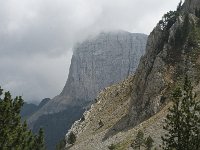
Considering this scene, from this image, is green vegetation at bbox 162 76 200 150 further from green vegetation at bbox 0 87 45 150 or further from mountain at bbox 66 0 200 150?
mountain at bbox 66 0 200 150

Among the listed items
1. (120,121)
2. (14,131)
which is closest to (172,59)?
(120,121)

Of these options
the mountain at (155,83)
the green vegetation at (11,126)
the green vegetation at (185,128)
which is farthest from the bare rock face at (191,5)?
the green vegetation at (185,128)

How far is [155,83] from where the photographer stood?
12412cm

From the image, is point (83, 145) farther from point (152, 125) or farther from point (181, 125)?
point (181, 125)

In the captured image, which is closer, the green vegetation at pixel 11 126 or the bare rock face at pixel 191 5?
the green vegetation at pixel 11 126

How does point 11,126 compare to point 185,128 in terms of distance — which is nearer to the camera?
point 185,128

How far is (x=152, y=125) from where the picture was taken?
10044 centimetres

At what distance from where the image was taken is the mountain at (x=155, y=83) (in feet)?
369

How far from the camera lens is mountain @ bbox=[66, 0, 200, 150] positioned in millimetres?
112375

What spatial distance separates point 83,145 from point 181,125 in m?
90.2

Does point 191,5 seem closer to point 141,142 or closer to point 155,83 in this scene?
point 155,83

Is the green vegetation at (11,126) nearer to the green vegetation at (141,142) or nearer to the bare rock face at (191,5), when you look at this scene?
the green vegetation at (141,142)

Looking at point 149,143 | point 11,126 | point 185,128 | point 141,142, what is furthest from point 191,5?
point 185,128

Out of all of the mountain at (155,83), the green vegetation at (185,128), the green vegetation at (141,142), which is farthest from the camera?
the mountain at (155,83)
